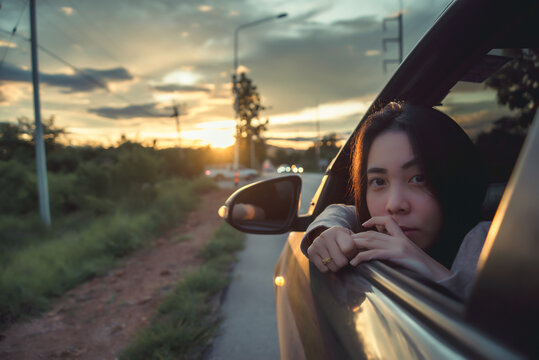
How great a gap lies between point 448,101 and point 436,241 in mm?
702

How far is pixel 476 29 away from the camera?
50.9 inches

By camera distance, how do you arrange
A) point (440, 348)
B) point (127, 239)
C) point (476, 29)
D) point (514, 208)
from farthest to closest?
point (127, 239), point (476, 29), point (440, 348), point (514, 208)

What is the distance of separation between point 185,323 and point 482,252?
12.0 ft

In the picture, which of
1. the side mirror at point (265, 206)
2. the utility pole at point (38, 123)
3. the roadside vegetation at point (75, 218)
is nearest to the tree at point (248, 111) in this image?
the roadside vegetation at point (75, 218)

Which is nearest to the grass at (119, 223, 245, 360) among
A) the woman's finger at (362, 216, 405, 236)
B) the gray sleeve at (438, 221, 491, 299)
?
the woman's finger at (362, 216, 405, 236)

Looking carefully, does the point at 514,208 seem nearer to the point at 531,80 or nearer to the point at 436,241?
the point at 436,241

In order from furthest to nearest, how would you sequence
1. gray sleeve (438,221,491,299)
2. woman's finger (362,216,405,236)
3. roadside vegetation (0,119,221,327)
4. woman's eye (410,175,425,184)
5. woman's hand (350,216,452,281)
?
roadside vegetation (0,119,221,327)
woman's eye (410,175,425,184)
woman's finger (362,216,405,236)
woman's hand (350,216,452,281)
gray sleeve (438,221,491,299)

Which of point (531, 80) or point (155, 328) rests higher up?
point (531, 80)

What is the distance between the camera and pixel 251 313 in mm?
4328

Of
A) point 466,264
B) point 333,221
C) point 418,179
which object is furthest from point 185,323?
point 466,264

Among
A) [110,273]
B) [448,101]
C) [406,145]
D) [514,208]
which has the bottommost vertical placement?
[110,273]

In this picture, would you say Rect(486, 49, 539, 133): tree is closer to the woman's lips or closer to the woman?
the woman

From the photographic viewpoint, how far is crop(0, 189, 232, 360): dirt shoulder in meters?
3.72

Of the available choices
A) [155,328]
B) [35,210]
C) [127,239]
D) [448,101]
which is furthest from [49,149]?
[448,101]
